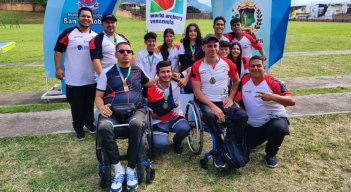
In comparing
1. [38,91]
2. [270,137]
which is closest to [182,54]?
[270,137]

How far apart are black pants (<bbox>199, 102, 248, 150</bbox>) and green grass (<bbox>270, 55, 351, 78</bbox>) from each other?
4.90 meters

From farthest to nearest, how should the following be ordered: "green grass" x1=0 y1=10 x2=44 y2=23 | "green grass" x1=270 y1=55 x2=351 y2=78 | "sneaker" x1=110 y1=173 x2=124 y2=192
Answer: "green grass" x1=0 y1=10 x2=44 y2=23
"green grass" x1=270 y1=55 x2=351 y2=78
"sneaker" x1=110 y1=173 x2=124 y2=192

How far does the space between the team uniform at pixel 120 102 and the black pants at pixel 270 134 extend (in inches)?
56.8

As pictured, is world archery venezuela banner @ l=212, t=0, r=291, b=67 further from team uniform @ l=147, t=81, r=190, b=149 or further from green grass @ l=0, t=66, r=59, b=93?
green grass @ l=0, t=66, r=59, b=93

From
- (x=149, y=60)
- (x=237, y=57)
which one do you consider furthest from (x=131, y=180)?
(x=237, y=57)

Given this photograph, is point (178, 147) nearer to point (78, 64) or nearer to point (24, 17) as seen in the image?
point (78, 64)

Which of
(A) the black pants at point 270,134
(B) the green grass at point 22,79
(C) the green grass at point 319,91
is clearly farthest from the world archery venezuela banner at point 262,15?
(B) the green grass at point 22,79

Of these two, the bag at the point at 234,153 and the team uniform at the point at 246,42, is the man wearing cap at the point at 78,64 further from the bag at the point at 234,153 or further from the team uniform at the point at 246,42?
the team uniform at the point at 246,42

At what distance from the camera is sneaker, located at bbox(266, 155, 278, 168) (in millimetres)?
3693

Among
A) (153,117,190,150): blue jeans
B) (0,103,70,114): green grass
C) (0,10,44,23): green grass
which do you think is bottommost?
(0,103,70,114): green grass

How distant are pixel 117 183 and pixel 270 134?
1844 mm

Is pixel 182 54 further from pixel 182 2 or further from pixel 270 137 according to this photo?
pixel 270 137

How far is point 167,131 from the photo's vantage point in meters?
3.84

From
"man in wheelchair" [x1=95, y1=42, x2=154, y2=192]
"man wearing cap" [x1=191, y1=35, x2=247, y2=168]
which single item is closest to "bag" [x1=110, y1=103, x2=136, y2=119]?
"man in wheelchair" [x1=95, y1=42, x2=154, y2=192]
